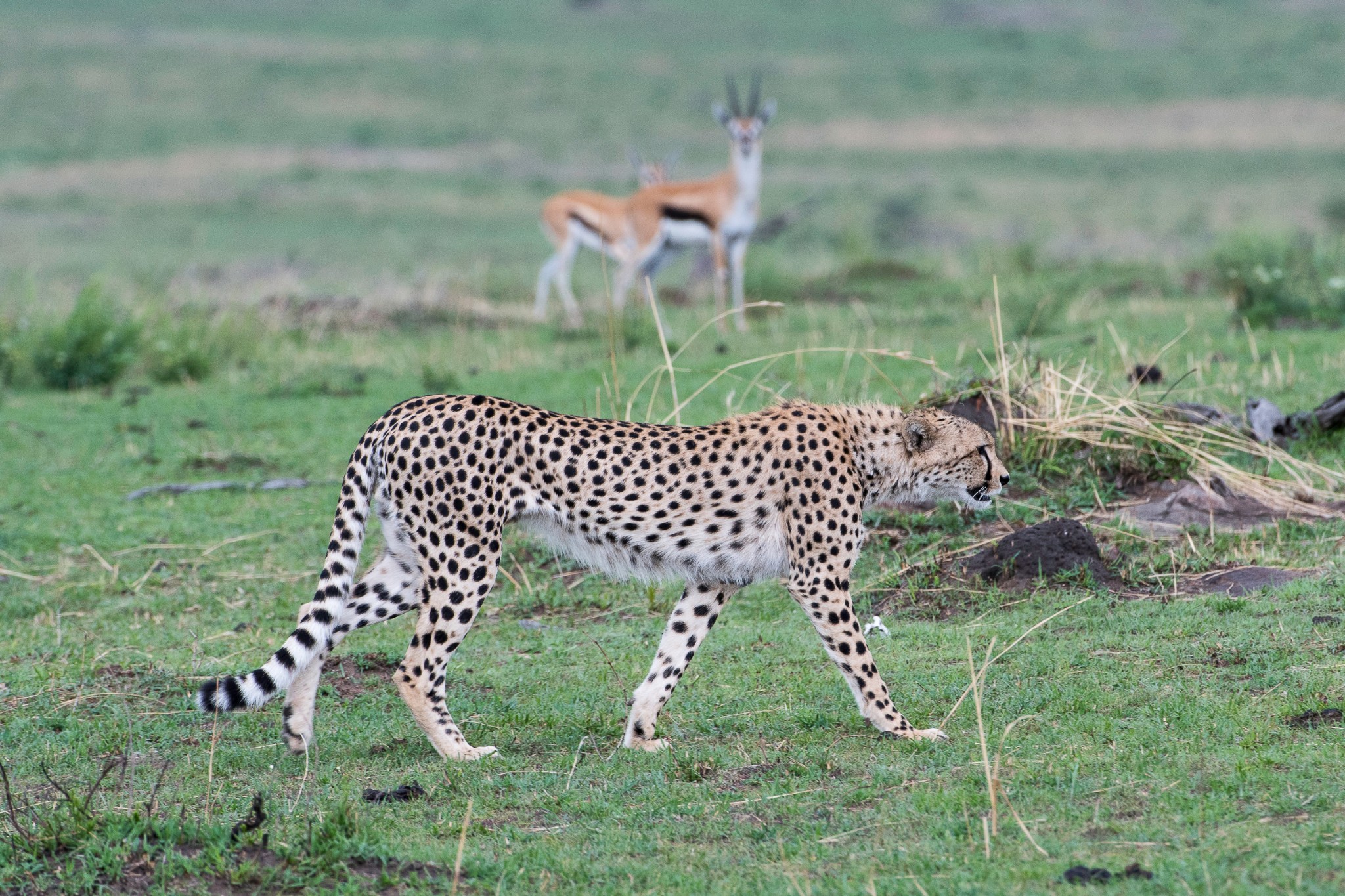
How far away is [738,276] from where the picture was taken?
58.7ft

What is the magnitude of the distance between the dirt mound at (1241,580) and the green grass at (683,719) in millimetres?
139

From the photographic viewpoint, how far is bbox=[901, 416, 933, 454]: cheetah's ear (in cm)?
626

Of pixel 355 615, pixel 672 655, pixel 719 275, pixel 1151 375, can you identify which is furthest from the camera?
pixel 719 275

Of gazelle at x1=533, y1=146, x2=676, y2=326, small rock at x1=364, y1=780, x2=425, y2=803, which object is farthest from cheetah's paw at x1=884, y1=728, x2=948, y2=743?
gazelle at x1=533, y1=146, x2=676, y2=326

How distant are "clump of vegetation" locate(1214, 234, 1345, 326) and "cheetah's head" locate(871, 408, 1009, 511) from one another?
7.61 m

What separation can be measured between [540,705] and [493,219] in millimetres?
26536

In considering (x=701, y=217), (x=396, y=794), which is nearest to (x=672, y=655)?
(x=396, y=794)

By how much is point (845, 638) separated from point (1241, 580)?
248 cm

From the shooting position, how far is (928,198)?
113 feet

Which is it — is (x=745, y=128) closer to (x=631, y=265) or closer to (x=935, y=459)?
(x=631, y=265)

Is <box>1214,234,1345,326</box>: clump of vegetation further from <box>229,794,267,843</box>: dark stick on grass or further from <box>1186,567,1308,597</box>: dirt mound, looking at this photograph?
<box>229,794,267,843</box>: dark stick on grass

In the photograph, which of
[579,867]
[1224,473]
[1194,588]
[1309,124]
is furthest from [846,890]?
[1309,124]

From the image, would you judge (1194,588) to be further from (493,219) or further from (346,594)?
(493,219)

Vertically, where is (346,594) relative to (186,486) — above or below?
above
